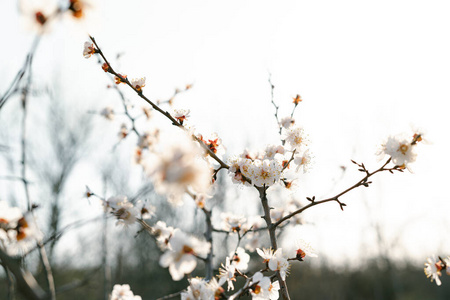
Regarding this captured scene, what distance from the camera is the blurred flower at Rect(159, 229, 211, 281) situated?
106 cm

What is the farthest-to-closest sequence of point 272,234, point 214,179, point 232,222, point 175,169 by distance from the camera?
point 232,222 → point 214,179 → point 272,234 → point 175,169

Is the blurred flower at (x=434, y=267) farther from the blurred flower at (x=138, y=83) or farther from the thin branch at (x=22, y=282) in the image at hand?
the thin branch at (x=22, y=282)

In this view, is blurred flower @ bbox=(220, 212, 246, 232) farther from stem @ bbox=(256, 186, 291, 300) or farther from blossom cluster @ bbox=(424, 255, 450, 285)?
blossom cluster @ bbox=(424, 255, 450, 285)

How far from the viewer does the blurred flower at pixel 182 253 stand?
1.06 metres

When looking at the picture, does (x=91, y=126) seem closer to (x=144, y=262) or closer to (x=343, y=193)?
(x=144, y=262)

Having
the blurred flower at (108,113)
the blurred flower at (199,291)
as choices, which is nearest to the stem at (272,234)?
the blurred flower at (199,291)

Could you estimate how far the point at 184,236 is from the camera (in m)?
1.10

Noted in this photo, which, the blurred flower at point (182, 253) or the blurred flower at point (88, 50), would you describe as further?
the blurred flower at point (88, 50)

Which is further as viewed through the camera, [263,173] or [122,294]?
[122,294]

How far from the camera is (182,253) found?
1088mm

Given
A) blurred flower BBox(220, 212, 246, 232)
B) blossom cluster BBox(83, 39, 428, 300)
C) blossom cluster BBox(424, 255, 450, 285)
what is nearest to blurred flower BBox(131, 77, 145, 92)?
blossom cluster BBox(83, 39, 428, 300)

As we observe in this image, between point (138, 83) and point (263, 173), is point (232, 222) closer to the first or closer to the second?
point (263, 173)

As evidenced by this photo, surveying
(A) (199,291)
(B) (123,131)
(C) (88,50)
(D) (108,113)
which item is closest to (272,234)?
(A) (199,291)

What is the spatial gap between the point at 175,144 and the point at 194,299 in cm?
89
